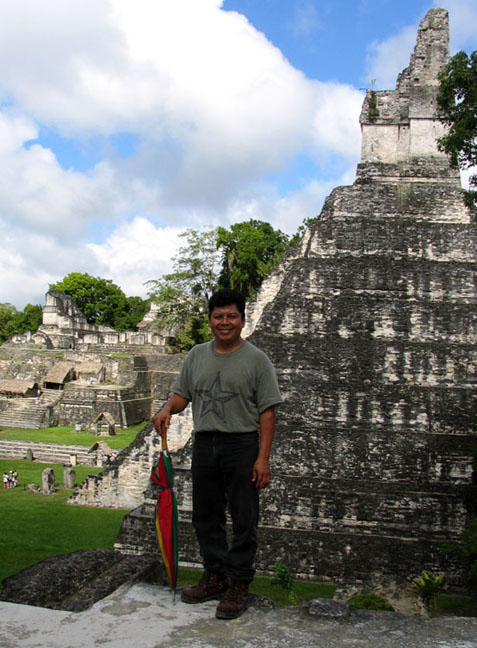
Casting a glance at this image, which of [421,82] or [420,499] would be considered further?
[421,82]

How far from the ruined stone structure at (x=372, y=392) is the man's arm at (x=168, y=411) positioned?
20.9 feet

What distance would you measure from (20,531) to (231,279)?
2294cm

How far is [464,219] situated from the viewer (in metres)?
15.0

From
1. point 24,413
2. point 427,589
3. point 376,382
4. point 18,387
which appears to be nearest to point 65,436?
point 24,413

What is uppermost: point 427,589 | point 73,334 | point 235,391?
point 73,334

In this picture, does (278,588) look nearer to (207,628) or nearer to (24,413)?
(207,628)

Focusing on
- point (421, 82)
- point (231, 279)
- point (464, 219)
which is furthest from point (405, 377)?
point (231, 279)

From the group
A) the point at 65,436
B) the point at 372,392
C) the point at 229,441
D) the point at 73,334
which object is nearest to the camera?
the point at 229,441

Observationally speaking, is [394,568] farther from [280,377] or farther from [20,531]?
[20,531]

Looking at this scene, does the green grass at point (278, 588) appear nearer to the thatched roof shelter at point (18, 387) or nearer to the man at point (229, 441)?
the man at point (229, 441)

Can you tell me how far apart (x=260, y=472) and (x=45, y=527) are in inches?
418

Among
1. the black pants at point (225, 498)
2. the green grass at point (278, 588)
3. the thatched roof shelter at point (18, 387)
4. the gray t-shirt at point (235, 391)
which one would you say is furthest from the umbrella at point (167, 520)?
the thatched roof shelter at point (18, 387)

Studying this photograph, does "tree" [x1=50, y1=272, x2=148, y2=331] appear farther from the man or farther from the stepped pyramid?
the man

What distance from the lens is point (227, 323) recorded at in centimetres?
349
